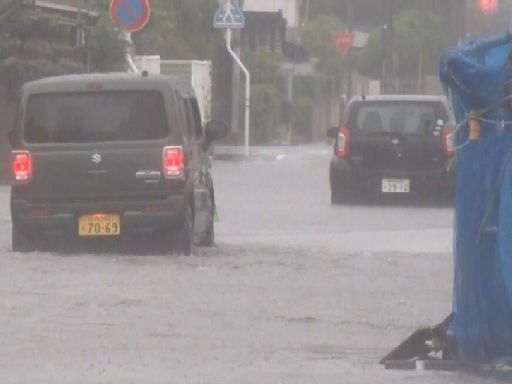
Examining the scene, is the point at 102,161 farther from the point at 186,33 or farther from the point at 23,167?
the point at 186,33

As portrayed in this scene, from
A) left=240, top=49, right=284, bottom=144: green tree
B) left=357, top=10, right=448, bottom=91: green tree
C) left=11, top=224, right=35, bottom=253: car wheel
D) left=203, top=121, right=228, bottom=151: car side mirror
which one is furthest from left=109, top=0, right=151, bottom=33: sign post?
left=357, top=10, right=448, bottom=91: green tree

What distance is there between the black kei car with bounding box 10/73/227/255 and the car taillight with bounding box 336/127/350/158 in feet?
29.0

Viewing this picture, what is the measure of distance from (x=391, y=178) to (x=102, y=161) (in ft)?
31.0

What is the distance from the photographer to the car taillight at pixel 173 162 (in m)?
16.3

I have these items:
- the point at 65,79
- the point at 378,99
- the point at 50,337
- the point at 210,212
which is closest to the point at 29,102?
the point at 65,79

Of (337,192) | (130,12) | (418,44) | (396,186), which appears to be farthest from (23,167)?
(418,44)

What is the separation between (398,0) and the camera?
75000 mm

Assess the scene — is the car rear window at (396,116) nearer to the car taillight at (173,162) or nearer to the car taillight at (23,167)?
the car taillight at (173,162)

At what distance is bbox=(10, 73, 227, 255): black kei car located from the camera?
16.3 meters

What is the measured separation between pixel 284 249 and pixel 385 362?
7.65 metres

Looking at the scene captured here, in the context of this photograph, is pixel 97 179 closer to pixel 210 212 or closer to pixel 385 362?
pixel 210 212

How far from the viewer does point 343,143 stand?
25.5 m

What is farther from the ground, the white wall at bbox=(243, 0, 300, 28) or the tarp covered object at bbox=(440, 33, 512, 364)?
the tarp covered object at bbox=(440, 33, 512, 364)

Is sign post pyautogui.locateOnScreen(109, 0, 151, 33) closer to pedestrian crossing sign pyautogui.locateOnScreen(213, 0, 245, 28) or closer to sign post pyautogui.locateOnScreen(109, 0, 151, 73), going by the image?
sign post pyautogui.locateOnScreen(109, 0, 151, 73)
